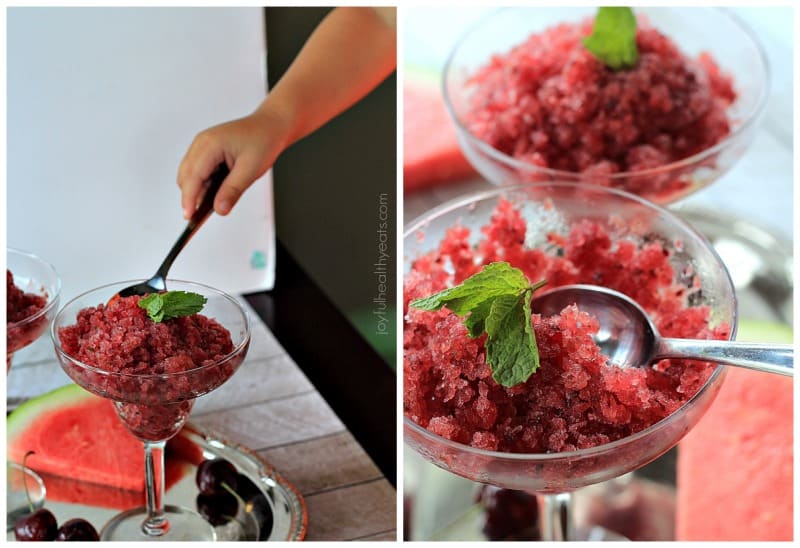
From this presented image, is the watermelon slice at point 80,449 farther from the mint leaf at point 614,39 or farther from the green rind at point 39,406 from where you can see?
the mint leaf at point 614,39

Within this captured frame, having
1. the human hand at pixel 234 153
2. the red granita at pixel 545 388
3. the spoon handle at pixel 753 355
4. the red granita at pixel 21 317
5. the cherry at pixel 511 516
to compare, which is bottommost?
the cherry at pixel 511 516

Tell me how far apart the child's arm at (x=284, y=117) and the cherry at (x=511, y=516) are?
0.61m

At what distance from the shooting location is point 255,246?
149 cm

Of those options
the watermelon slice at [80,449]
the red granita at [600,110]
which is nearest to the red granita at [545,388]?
the red granita at [600,110]

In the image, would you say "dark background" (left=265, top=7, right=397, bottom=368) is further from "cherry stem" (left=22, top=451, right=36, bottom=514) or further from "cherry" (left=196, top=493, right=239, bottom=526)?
"cherry stem" (left=22, top=451, right=36, bottom=514)

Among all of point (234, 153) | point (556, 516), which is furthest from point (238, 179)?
point (556, 516)

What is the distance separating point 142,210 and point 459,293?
60 centimetres

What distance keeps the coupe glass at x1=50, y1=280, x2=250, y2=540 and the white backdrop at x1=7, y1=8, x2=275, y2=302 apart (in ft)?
0.45

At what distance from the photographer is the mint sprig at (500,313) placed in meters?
0.97

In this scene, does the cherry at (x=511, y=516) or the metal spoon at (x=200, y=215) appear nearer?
the metal spoon at (x=200, y=215)

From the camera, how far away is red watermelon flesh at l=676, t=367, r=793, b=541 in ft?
4.66

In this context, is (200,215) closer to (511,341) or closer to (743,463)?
(511,341)

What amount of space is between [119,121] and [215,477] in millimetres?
544

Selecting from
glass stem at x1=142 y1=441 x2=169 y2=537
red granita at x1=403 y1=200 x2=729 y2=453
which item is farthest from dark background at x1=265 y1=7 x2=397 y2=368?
glass stem at x1=142 y1=441 x2=169 y2=537
